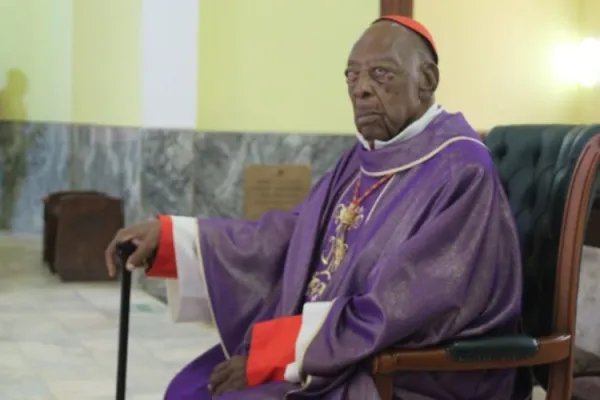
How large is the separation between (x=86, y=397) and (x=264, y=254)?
1375 mm

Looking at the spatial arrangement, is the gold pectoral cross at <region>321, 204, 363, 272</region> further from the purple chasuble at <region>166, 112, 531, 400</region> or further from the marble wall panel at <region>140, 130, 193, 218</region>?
the marble wall panel at <region>140, 130, 193, 218</region>

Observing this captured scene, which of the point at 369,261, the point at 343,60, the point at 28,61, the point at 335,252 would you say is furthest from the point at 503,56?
the point at 28,61

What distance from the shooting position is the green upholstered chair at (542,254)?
174 cm

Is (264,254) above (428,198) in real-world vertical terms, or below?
below

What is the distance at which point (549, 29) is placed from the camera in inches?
188

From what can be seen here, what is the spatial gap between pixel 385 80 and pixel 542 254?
0.48m

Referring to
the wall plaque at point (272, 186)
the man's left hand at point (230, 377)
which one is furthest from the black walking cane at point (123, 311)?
the wall plaque at point (272, 186)

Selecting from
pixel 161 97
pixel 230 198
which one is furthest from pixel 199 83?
pixel 230 198

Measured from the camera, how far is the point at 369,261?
1.89m

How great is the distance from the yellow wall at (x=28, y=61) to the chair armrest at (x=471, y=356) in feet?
19.0

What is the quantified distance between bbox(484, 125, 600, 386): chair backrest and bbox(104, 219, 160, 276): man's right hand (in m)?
0.78

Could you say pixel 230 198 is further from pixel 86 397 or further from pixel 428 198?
pixel 428 198

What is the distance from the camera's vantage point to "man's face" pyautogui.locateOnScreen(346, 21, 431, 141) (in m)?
1.97

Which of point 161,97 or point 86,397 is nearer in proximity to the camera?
point 86,397
